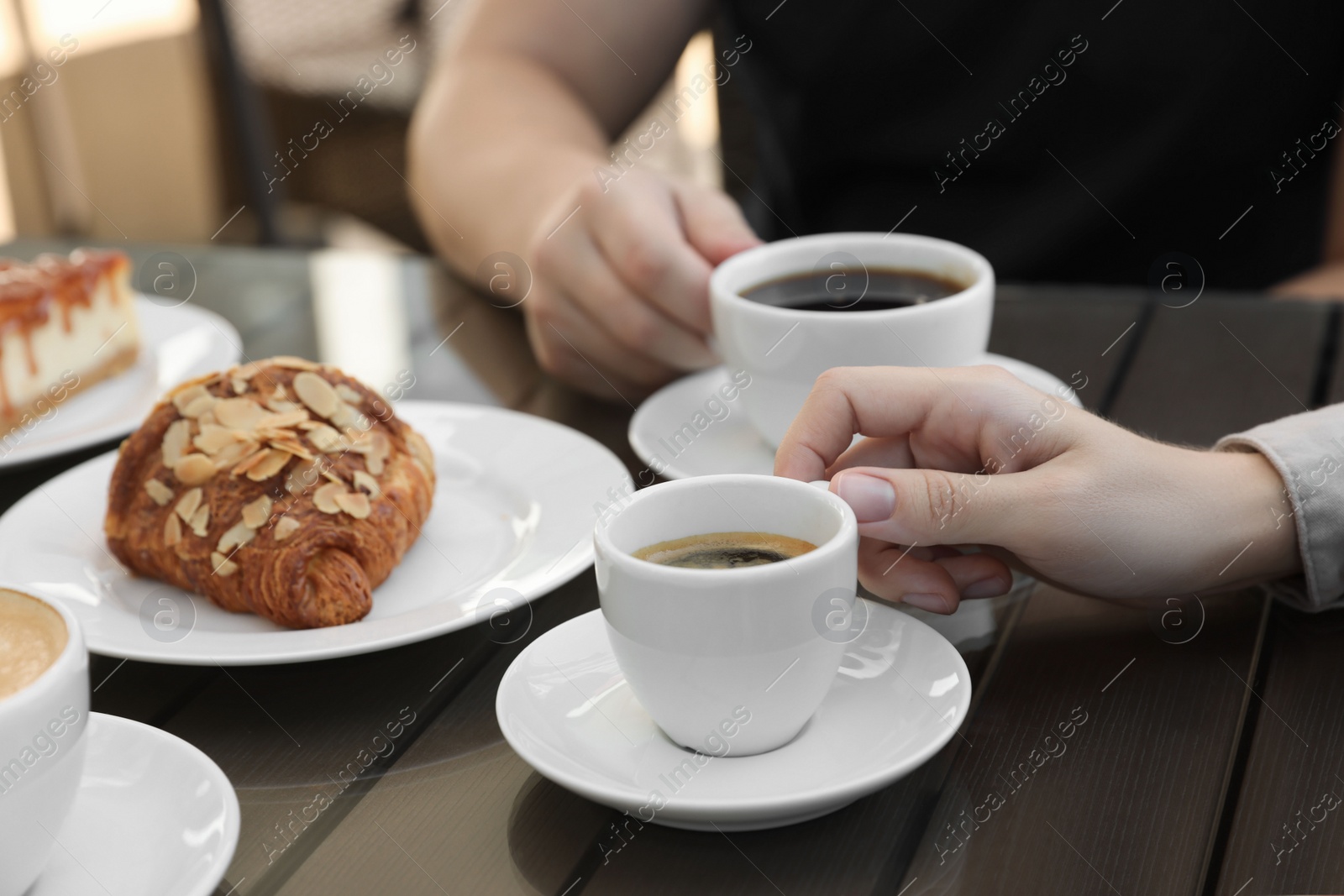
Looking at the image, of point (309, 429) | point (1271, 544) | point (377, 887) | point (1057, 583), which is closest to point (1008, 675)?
point (1057, 583)

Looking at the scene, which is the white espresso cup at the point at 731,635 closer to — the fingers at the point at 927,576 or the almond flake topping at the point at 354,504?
the fingers at the point at 927,576

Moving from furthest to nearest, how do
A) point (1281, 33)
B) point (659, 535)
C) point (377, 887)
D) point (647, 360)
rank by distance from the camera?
point (1281, 33) < point (647, 360) < point (659, 535) < point (377, 887)

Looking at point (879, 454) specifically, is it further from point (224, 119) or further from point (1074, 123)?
point (224, 119)

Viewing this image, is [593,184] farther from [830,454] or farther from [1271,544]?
[1271,544]

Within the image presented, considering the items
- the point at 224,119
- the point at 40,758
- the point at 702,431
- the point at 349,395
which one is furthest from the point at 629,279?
the point at 224,119

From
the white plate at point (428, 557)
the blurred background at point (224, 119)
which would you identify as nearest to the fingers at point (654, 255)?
the white plate at point (428, 557)

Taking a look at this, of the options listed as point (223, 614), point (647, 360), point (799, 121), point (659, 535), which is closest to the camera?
point (659, 535)
